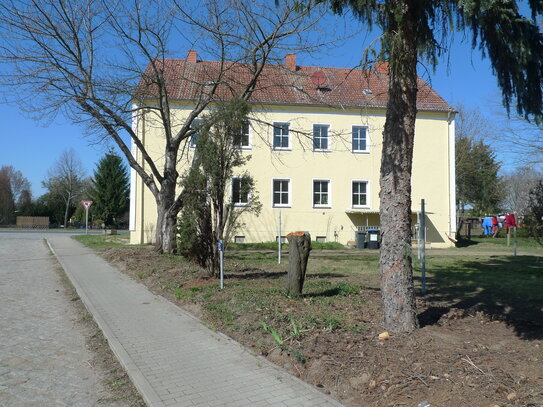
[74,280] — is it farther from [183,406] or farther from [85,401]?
[183,406]

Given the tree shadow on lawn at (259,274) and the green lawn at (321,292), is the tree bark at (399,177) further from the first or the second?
the tree shadow on lawn at (259,274)

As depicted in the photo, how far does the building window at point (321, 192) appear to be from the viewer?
26.7m

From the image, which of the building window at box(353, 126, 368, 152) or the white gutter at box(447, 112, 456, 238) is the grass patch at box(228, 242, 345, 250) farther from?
the white gutter at box(447, 112, 456, 238)

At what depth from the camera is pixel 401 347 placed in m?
5.21

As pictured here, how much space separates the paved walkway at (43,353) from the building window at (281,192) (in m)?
16.1

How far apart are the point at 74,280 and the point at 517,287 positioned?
10594mm

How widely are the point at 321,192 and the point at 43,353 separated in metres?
21.7

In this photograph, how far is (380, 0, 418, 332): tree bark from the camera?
5820 millimetres

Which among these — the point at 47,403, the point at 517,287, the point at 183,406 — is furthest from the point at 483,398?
the point at 517,287

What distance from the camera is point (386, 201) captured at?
5.99 meters

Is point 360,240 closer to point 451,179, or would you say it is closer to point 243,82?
point 451,179

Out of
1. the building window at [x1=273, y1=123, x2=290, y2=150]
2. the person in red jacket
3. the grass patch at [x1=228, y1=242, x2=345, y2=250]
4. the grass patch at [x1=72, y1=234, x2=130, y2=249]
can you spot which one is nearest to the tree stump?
the grass patch at [x1=228, y1=242, x2=345, y2=250]

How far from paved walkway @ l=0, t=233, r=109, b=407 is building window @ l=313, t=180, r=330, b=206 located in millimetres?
17222

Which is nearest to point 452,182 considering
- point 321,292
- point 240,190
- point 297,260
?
point 240,190
